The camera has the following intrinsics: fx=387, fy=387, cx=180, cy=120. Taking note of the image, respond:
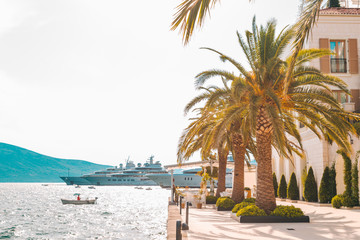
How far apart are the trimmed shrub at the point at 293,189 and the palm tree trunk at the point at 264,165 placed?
13.4 metres

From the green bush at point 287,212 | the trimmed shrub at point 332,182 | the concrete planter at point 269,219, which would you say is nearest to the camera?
the concrete planter at point 269,219

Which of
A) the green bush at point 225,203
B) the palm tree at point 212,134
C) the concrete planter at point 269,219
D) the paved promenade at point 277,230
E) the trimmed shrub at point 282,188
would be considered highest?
the palm tree at point 212,134

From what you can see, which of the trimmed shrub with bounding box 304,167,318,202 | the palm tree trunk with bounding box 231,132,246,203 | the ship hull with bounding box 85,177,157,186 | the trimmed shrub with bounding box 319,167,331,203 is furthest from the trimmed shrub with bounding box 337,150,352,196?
the ship hull with bounding box 85,177,157,186

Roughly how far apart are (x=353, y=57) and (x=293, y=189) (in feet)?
34.0

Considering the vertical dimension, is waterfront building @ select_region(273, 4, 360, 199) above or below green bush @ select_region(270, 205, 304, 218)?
above

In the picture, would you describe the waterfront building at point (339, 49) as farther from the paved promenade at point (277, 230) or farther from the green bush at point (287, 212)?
the paved promenade at point (277, 230)

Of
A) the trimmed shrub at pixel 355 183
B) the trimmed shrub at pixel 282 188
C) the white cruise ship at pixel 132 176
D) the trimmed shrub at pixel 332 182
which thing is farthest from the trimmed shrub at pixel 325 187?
the white cruise ship at pixel 132 176

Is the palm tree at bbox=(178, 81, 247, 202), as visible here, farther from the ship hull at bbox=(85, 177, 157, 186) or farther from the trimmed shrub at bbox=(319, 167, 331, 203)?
the ship hull at bbox=(85, 177, 157, 186)

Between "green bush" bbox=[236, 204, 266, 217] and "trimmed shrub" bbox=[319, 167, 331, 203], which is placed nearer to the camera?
"green bush" bbox=[236, 204, 266, 217]

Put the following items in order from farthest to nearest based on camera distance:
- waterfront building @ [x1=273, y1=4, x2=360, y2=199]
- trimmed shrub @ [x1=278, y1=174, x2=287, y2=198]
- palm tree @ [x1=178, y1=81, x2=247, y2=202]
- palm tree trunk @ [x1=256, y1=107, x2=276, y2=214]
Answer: trimmed shrub @ [x1=278, y1=174, x2=287, y2=198] < waterfront building @ [x1=273, y1=4, x2=360, y2=199] < palm tree @ [x1=178, y1=81, x2=247, y2=202] < palm tree trunk @ [x1=256, y1=107, x2=276, y2=214]

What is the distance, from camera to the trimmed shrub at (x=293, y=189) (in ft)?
94.0

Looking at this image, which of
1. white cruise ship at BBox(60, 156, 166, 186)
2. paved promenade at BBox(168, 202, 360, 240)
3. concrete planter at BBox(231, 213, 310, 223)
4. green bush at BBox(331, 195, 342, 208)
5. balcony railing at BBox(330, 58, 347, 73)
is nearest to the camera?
paved promenade at BBox(168, 202, 360, 240)

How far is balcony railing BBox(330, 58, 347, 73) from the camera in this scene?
89.1 ft

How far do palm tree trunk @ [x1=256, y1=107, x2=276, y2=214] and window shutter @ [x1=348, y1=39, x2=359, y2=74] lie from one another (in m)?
13.9
